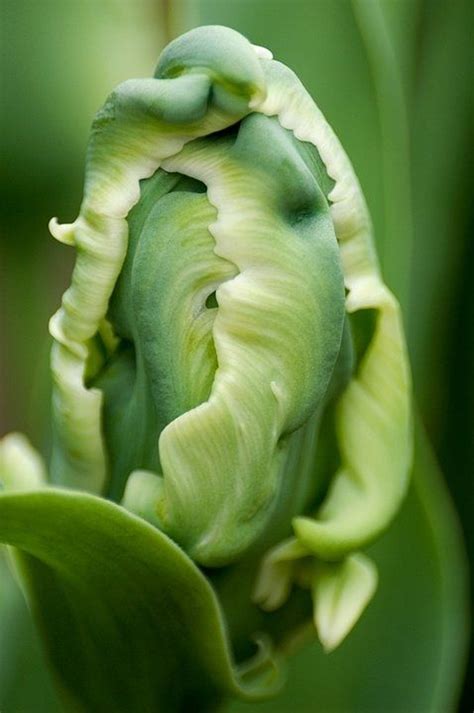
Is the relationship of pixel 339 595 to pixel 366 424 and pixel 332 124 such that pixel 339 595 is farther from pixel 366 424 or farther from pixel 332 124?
pixel 332 124

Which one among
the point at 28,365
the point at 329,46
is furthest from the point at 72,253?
the point at 329,46

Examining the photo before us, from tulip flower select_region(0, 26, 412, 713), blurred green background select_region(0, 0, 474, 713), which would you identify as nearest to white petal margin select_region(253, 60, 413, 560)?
tulip flower select_region(0, 26, 412, 713)

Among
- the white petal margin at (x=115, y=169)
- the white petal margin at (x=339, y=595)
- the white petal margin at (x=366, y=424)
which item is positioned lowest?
the white petal margin at (x=339, y=595)

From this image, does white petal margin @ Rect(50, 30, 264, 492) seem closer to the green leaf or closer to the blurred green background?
the green leaf

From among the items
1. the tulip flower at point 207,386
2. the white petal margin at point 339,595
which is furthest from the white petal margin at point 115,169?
the white petal margin at point 339,595

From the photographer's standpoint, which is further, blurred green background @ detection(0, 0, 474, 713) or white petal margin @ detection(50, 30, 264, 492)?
blurred green background @ detection(0, 0, 474, 713)

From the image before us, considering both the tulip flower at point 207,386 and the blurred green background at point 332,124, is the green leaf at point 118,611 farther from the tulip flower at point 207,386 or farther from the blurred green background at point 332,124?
the blurred green background at point 332,124

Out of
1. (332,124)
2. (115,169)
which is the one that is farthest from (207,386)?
(332,124)
